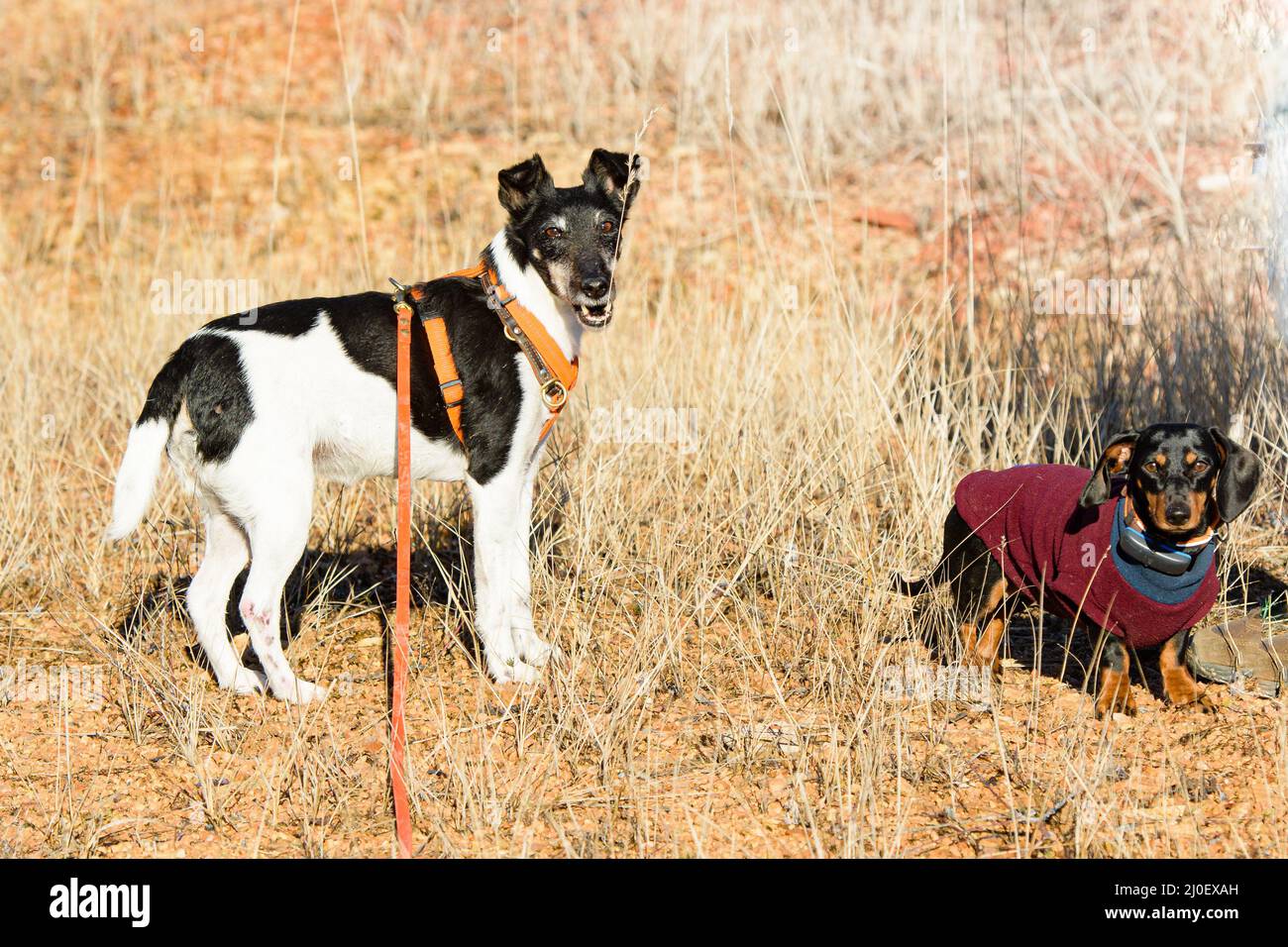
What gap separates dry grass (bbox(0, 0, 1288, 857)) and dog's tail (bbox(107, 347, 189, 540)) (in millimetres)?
529

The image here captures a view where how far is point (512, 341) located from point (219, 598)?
1.29 m

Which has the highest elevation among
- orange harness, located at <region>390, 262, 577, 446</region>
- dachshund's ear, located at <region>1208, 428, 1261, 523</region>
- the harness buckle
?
orange harness, located at <region>390, 262, 577, 446</region>

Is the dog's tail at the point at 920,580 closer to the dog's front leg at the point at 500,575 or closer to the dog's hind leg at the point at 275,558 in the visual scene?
the dog's front leg at the point at 500,575

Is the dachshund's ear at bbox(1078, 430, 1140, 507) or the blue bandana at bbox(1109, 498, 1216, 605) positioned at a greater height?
the dachshund's ear at bbox(1078, 430, 1140, 507)

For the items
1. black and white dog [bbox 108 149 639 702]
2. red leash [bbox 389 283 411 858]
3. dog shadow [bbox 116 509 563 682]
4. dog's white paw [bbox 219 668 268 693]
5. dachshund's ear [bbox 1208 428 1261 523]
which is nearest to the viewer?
red leash [bbox 389 283 411 858]

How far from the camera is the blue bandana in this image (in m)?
3.59

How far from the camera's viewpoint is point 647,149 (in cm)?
1027

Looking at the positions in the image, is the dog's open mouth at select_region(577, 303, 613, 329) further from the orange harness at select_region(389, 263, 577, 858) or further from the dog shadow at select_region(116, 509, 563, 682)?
the dog shadow at select_region(116, 509, 563, 682)

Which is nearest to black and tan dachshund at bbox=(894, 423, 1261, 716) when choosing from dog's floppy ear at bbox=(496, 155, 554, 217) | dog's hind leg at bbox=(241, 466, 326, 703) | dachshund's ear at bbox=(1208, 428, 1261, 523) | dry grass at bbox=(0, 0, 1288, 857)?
dachshund's ear at bbox=(1208, 428, 1261, 523)

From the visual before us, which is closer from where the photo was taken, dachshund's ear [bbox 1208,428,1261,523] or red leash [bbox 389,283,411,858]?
red leash [bbox 389,283,411,858]

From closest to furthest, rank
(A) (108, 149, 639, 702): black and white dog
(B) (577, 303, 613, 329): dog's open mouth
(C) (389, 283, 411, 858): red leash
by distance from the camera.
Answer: (C) (389, 283, 411, 858): red leash < (A) (108, 149, 639, 702): black and white dog < (B) (577, 303, 613, 329): dog's open mouth

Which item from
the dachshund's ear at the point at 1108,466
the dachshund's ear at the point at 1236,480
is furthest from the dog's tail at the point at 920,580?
the dachshund's ear at the point at 1236,480

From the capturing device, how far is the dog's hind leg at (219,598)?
4.06 m

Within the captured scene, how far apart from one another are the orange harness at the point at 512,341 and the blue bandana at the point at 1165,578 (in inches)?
70.8
